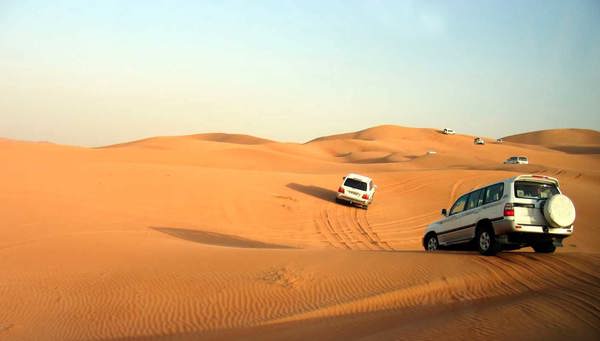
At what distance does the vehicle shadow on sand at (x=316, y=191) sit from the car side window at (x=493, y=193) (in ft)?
46.3

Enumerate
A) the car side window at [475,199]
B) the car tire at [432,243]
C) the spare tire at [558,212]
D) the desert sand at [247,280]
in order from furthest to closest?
1. the car tire at [432,243]
2. the car side window at [475,199]
3. the spare tire at [558,212]
4. the desert sand at [247,280]

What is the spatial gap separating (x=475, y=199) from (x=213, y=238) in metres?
8.20

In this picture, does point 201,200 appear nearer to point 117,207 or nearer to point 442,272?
point 117,207

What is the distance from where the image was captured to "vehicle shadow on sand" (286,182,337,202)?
24670 millimetres

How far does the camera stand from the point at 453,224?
37.0 feet

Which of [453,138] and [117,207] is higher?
[453,138]

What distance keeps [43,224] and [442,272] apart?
10590 mm

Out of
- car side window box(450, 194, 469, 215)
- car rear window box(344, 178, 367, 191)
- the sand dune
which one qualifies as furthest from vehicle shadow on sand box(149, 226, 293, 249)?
the sand dune

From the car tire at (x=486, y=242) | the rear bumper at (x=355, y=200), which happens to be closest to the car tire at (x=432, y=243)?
the car tire at (x=486, y=242)

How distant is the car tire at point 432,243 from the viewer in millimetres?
12148

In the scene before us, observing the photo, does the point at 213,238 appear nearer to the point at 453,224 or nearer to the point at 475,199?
the point at 453,224

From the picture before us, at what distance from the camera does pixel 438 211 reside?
890 inches

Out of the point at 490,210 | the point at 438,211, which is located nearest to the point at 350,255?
the point at 490,210

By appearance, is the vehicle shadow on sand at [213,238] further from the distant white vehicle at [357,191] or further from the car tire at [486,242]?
the distant white vehicle at [357,191]
